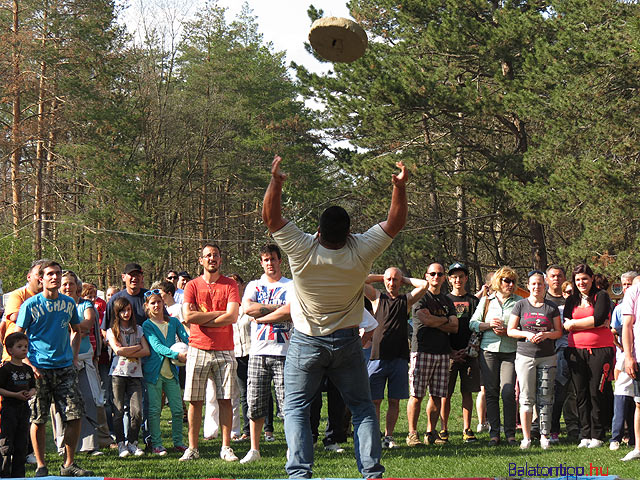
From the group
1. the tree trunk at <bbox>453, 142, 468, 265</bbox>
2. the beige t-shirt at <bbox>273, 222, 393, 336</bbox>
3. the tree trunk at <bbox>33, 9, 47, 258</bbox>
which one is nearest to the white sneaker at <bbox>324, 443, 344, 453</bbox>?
the beige t-shirt at <bbox>273, 222, 393, 336</bbox>

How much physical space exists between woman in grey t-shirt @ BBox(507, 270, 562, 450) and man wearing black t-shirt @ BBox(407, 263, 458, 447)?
80 cm

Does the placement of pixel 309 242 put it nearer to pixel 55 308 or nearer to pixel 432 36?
pixel 55 308

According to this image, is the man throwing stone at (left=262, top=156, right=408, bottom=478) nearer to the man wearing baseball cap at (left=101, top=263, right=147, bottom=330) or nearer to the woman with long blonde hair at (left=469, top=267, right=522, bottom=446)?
the woman with long blonde hair at (left=469, top=267, right=522, bottom=446)

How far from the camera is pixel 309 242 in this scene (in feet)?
19.1

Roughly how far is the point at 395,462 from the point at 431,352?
1.81 m

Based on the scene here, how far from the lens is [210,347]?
8336mm

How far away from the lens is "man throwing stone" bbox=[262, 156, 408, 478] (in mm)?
5781

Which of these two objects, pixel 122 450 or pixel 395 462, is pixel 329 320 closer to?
pixel 395 462

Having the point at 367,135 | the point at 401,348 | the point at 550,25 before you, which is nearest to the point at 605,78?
the point at 550,25

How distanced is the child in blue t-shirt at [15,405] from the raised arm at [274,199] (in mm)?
2979

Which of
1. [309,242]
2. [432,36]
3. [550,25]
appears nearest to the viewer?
[309,242]

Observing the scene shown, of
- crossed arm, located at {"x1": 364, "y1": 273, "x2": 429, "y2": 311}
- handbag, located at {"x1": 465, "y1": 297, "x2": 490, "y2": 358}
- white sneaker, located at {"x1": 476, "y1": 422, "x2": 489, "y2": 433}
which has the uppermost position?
crossed arm, located at {"x1": 364, "y1": 273, "x2": 429, "y2": 311}

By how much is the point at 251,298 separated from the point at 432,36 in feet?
72.6

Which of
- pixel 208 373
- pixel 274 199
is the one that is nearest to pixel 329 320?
pixel 274 199
